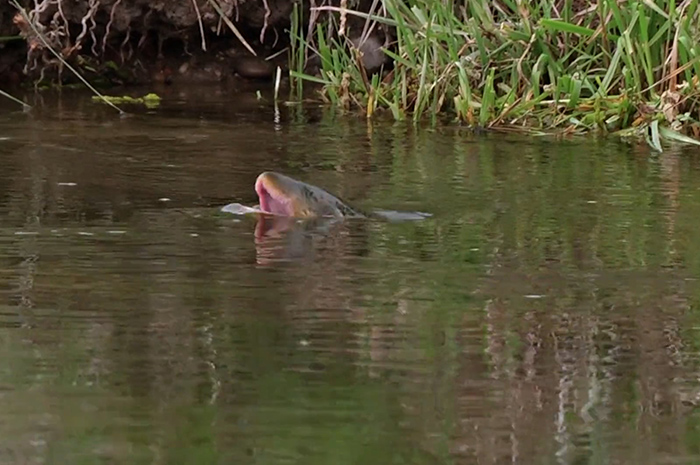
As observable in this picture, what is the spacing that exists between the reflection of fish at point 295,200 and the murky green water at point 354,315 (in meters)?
0.15

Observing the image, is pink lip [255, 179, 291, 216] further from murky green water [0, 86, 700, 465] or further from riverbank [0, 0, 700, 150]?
riverbank [0, 0, 700, 150]

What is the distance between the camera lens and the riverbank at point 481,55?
6.12 m

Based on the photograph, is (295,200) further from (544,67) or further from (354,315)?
(544,67)

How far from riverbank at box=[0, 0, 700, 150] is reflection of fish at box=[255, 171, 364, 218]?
1.85 meters

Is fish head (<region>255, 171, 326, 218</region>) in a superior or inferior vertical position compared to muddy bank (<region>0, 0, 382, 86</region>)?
inferior

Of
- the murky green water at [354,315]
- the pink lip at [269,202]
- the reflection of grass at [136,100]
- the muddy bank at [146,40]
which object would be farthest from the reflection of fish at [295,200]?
the muddy bank at [146,40]

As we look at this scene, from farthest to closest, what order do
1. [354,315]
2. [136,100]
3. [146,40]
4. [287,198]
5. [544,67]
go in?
[146,40] < [136,100] < [544,67] < [287,198] < [354,315]

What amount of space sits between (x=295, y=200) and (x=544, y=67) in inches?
95.2

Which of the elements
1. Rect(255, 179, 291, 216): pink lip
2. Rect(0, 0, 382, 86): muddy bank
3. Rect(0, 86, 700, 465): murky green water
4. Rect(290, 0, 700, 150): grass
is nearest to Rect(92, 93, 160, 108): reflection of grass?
Rect(0, 0, 382, 86): muddy bank

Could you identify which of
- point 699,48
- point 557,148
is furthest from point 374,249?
point 699,48

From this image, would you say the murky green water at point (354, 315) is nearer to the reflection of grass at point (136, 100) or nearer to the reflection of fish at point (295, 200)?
the reflection of fish at point (295, 200)

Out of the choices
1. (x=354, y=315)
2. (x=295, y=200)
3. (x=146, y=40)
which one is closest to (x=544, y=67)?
(x=295, y=200)

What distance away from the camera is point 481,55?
653 centimetres

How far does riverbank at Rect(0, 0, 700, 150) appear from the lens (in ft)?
20.1
